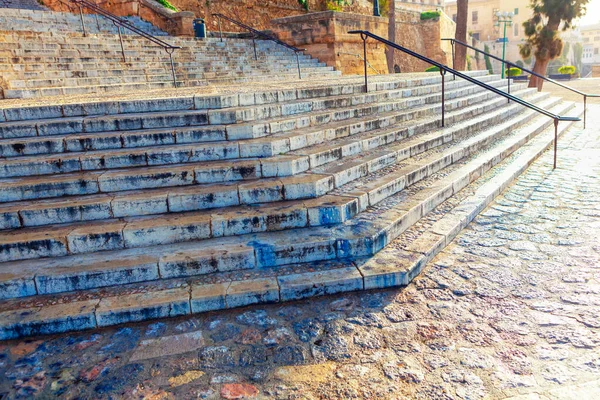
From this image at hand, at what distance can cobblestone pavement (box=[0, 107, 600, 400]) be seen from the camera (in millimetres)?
2377

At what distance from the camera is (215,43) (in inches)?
508

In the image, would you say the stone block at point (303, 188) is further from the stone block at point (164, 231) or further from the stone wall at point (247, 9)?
the stone wall at point (247, 9)

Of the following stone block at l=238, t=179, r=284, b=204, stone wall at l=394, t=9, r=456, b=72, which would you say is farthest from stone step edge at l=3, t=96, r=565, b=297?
stone wall at l=394, t=9, r=456, b=72

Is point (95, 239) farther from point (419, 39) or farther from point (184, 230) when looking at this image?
point (419, 39)

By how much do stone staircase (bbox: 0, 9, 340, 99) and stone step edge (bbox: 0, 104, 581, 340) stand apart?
19.3 feet

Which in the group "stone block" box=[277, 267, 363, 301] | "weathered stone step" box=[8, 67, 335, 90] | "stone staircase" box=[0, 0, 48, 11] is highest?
"stone staircase" box=[0, 0, 48, 11]

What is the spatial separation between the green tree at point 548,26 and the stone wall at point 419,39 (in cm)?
1020

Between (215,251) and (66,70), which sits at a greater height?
(66,70)

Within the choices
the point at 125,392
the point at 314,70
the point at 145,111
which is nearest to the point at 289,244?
the point at 125,392

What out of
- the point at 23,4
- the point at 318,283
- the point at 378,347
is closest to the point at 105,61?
the point at 318,283

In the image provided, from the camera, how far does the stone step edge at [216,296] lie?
9.88 feet

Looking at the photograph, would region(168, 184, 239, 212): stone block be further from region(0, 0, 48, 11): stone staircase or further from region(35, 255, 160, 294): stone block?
region(0, 0, 48, 11): stone staircase

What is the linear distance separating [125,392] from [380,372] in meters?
1.41

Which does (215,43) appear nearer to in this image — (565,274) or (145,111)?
(145,111)
